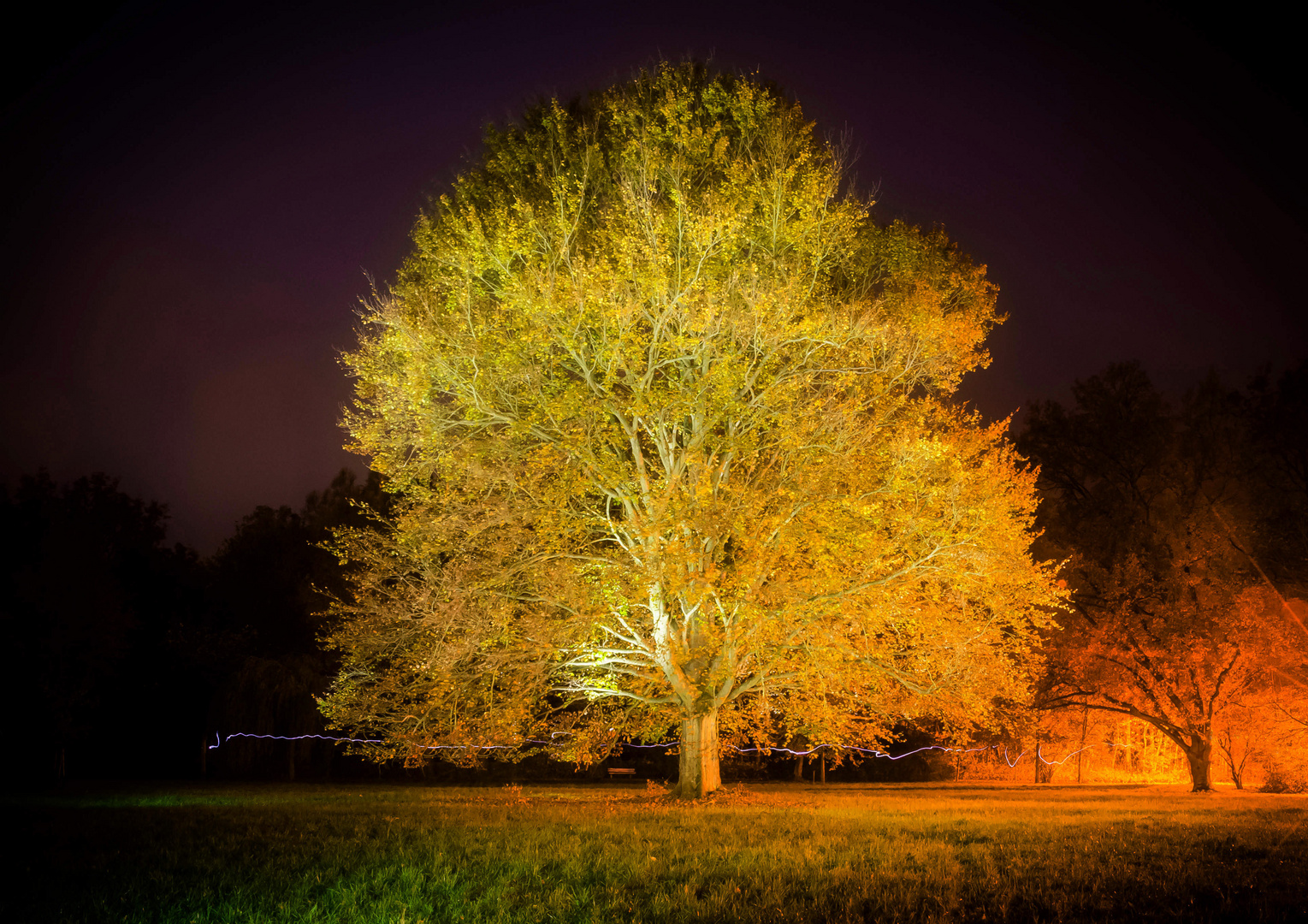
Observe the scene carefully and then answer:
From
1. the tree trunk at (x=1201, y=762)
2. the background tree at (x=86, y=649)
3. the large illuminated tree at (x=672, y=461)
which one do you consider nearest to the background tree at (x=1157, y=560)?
the tree trunk at (x=1201, y=762)

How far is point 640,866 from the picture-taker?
7.12 meters

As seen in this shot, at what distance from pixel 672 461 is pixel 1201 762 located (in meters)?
20.9

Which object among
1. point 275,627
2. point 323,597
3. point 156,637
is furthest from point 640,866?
point 275,627

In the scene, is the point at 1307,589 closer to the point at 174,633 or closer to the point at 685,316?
the point at 685,316

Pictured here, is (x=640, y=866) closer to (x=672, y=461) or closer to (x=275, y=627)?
(x=672, y=461)

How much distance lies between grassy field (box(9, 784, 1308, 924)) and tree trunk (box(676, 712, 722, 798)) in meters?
2.84

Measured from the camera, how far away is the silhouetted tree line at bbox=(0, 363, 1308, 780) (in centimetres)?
2456

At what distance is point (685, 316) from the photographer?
47.4ft

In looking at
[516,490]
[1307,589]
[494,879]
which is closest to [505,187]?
[516,490]

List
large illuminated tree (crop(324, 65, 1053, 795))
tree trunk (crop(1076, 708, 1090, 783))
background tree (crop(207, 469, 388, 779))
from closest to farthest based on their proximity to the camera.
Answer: large illuminated tree (crop(324, 65, 1053, 795))
background tree (crop(207, 469, 388, 779))
tree trunk (crop(1076, 708, 1090, 783))

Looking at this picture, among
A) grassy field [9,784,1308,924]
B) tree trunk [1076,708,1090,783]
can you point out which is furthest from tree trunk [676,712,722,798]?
tree trunk [1076,708,1090,783]

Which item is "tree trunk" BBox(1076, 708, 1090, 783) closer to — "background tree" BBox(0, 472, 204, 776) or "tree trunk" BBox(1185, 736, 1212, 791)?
"tree trunk" BBox(1185, 736, 1212, 791)

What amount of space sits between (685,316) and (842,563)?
4999 mm

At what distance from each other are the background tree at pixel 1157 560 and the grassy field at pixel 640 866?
13.8m
